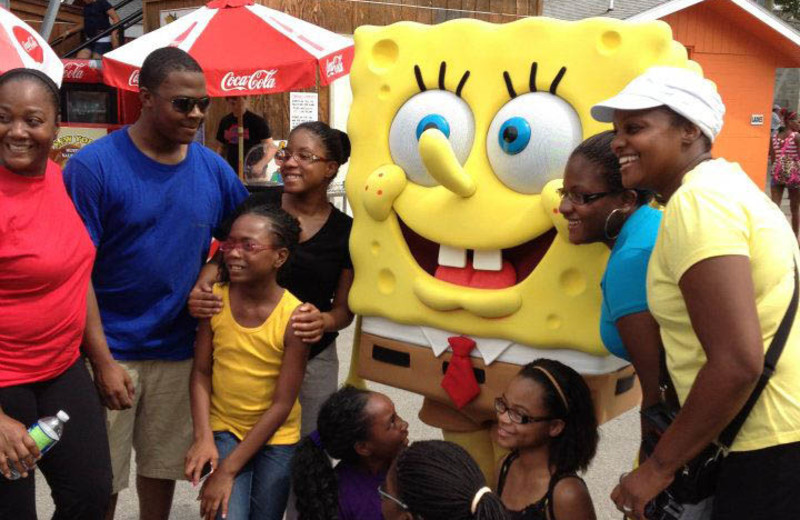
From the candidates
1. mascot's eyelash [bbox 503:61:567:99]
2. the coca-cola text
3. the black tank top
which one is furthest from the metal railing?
the black tank top

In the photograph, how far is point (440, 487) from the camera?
2045mm

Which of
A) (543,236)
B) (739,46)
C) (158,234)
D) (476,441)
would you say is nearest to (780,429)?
(543,236)

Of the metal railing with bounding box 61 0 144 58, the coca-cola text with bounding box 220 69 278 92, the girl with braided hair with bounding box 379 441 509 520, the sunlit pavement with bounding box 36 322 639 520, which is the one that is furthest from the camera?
the metal railing with bounding box 61 0 144 58

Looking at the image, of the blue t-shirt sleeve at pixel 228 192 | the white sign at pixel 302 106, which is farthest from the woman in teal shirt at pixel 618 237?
the white sign at pixel 302 106

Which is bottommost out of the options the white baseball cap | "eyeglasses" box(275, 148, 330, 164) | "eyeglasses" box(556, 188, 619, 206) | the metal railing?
"eyeglasses" box(556, 188, 619, 206)

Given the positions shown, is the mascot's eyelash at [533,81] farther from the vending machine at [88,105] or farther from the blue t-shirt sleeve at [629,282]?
the vending machine at [88,105]

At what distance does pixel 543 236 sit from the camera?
116 inches

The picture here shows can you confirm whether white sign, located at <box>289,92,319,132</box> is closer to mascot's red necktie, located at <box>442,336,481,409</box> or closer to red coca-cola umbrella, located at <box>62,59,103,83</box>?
red coca-cola umbrella, located at <box>62,59,103,83</box>

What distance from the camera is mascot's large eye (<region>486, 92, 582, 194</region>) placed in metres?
2.83

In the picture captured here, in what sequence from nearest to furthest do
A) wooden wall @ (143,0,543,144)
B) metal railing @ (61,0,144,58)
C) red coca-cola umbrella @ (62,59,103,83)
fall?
wooden wall @ (143,0,543,144), red coca-cola umbrella @ (62,59,103,83), metal railing @ (61,0,144,58)

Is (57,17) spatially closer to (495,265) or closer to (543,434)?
(495,265)

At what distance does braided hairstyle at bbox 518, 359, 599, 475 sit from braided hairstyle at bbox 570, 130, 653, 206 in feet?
1.80

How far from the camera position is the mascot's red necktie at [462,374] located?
2977mm

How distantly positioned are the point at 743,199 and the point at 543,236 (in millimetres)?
1203
